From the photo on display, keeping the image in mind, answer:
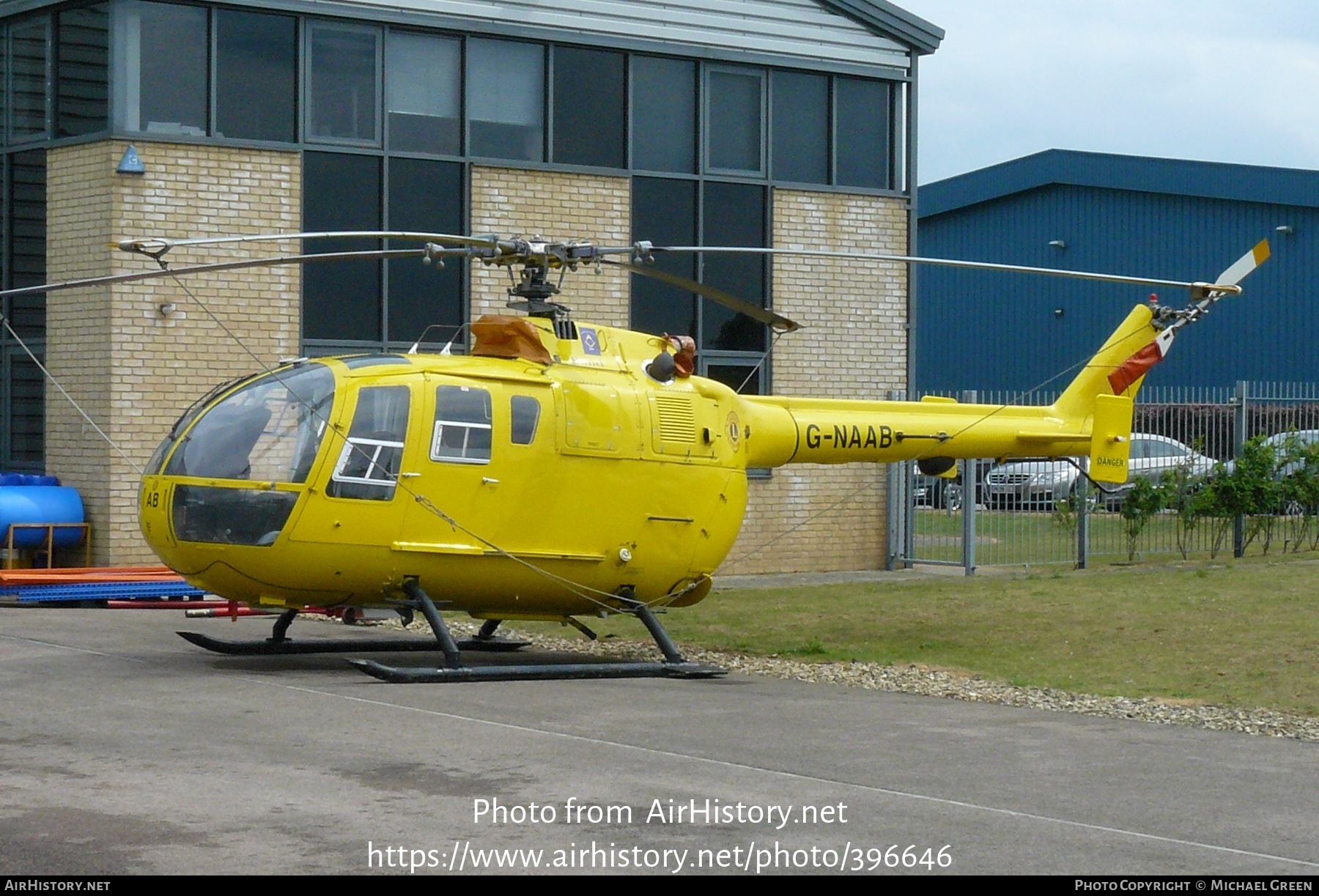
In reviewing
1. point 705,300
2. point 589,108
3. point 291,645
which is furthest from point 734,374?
point 291,645

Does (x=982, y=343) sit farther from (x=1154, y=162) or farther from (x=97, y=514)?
(x=97, y=514)

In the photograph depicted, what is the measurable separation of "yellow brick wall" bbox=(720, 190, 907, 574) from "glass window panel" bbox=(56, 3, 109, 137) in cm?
815

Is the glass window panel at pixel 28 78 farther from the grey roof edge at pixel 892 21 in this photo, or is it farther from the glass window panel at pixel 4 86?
the grey roof edge at pixel 892 21

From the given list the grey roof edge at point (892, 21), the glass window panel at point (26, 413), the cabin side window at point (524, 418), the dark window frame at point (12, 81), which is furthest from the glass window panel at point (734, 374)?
the cabin side window at point (524, 418)

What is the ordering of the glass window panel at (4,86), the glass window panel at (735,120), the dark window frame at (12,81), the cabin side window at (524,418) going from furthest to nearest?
the glass window panel at (735,120) → the glass window panel at (4,86) → the dark window frame at (12,81) → the cabin side window at (524,418)

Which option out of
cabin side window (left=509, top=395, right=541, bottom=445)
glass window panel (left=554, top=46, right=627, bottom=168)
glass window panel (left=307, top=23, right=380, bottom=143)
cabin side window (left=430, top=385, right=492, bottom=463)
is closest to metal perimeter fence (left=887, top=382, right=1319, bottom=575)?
glass window panel (left=554, top=46, right=627, bottom=168)

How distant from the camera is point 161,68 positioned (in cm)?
1817

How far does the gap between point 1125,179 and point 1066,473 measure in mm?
19587

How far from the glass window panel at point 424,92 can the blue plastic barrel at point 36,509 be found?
530 centimetres

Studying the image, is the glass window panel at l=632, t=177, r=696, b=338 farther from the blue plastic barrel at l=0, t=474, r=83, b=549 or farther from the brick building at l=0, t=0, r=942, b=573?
the blue plastic barrel at l=0, t=474, r=83, b=549

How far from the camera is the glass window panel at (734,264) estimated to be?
21.0 meters

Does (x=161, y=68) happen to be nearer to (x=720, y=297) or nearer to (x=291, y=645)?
(x=291, y=645)

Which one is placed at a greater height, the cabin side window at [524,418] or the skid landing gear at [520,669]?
the cabin side window at [524,418]

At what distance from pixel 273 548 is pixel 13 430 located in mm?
9135
